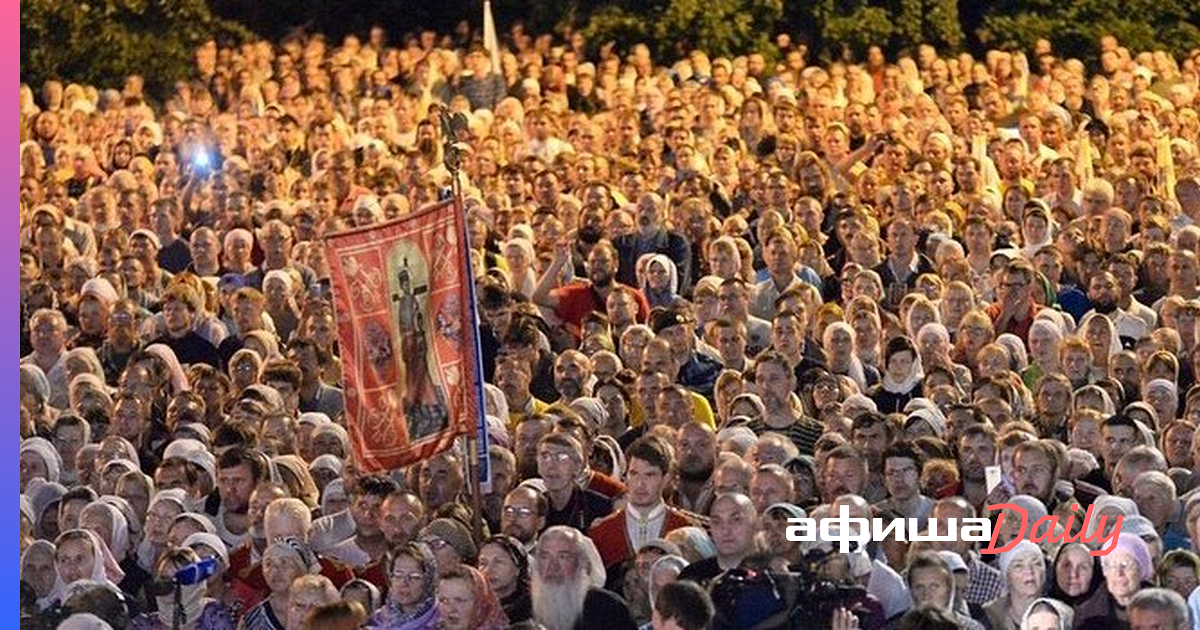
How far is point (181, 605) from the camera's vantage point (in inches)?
597

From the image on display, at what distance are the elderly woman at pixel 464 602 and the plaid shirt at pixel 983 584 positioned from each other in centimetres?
175

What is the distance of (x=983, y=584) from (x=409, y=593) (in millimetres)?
2137

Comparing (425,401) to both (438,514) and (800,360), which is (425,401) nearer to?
(438,514)

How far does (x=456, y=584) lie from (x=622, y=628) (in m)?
0.63

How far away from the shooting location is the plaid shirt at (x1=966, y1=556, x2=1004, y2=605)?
14578 mm

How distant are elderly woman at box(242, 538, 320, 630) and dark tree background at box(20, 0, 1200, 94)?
15.2 metres

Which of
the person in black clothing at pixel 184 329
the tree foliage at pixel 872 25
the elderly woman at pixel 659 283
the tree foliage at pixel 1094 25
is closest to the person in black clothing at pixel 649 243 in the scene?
the elderly woman at pixel 659 283

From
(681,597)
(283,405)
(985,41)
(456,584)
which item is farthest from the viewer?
(985,41)

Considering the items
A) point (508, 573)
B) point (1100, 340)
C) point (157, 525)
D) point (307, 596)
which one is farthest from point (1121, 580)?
point (1100, 340)

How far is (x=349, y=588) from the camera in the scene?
1492 centimetres

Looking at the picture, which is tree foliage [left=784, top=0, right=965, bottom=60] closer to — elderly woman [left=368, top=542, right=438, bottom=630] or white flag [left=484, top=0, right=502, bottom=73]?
white flag [left=484, top=0, right=502, bottom=73]

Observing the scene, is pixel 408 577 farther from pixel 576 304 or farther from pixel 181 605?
pixel 576 304

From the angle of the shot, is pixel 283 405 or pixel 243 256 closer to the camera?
pixel 283 405

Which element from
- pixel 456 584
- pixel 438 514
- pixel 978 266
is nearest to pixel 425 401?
pixel 438 514
